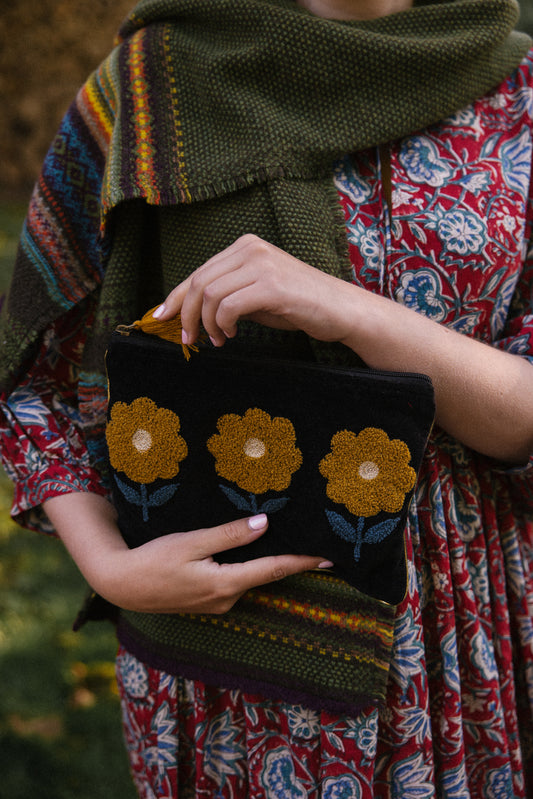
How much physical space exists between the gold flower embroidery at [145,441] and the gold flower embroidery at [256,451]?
0.17 ft

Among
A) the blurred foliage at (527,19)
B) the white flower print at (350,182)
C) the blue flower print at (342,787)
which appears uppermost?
the blurred foliage at (527,19)

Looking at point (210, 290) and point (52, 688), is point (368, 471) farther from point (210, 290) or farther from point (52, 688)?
point (52, 688)

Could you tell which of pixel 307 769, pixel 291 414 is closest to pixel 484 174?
pixel 291 414

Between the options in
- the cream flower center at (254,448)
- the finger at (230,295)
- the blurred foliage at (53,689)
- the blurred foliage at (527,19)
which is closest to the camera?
the finger at (230,295)

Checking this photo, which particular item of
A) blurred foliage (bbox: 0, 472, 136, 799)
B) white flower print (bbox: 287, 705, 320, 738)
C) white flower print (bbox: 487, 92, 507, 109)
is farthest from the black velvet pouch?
blurred foliage (bbox: 0, 472, 136, 799)

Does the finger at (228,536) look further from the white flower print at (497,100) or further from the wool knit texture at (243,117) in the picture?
the white flower print at (497,100)

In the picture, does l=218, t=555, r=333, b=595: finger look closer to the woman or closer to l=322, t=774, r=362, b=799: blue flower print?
the woman

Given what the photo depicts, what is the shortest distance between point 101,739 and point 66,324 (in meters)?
1.48

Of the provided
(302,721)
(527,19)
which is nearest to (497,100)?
(302,721)

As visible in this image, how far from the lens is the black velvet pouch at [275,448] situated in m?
0.77

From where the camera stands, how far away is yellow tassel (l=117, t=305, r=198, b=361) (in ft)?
2.61

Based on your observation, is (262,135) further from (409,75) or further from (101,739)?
(101,739)

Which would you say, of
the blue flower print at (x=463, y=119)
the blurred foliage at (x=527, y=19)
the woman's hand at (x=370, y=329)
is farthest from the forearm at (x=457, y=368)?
the blurred foliage at (x=527, y=19)

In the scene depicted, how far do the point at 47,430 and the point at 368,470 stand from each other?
0.52 m
